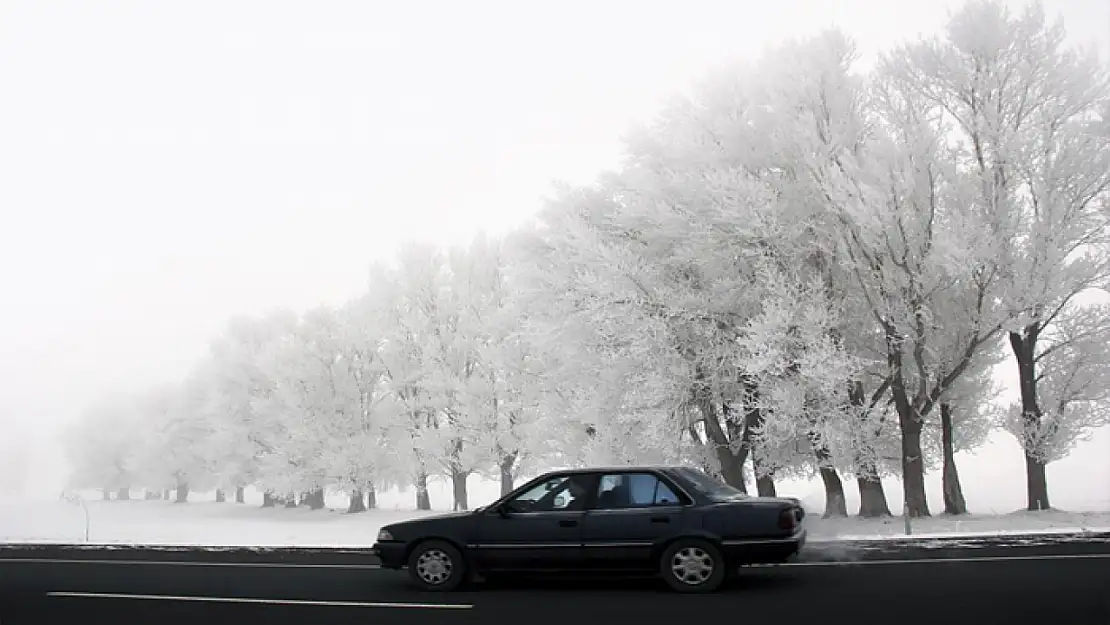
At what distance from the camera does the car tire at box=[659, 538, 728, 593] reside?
1082cm

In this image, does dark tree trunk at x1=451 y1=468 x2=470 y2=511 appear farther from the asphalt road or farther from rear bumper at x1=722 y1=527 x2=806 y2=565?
rear bumper at x1=722 y1=527 x2=806 y2=565

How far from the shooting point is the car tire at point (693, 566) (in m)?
10.8

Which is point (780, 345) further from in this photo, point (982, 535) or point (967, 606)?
point (967, 606)

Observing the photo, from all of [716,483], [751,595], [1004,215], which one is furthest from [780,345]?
[751,595]

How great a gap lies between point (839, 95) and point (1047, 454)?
33.9 feet

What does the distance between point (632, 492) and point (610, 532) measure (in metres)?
0.56

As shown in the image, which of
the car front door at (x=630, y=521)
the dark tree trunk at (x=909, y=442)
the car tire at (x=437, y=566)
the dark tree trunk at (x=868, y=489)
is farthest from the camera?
the dark tree trunk at (x=868, y=489)

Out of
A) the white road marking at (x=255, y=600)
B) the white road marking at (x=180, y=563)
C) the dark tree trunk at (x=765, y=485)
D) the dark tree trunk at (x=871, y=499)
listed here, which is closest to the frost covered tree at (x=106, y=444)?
the white road marking at (x=180, y=563)

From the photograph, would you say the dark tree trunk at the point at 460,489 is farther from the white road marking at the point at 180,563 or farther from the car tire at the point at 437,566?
the car tire at the point at 437,566

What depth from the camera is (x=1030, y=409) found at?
2320cm

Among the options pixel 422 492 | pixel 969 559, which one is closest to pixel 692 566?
pixel 969 559

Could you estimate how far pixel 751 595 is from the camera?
34.7ft

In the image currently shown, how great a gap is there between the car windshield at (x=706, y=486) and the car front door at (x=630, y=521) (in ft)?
1.00

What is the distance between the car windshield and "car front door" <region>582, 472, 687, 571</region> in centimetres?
30
